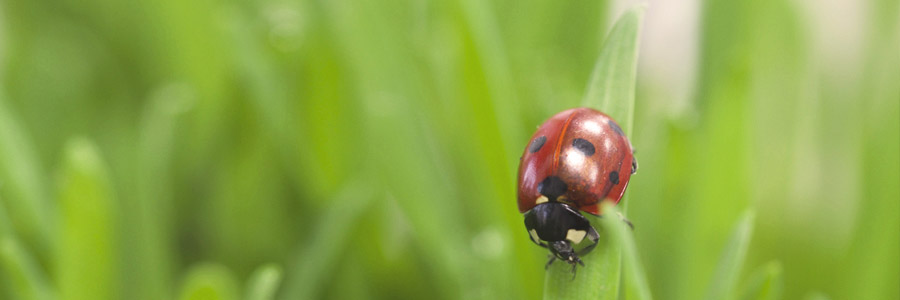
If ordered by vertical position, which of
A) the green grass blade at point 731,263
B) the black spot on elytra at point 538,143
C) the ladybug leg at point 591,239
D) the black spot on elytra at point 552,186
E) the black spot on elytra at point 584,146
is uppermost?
the black spot on elytra at point 538,143

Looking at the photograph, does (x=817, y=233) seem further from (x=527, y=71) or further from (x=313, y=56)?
(x=313, y=56)

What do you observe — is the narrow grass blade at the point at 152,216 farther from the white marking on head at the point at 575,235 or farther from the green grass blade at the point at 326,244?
the white marking on head at the point at 575,235

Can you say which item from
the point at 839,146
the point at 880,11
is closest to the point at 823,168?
the point at 839,146

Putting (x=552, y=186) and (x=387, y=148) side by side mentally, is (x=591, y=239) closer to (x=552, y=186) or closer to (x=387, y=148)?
(x=552, y=186)

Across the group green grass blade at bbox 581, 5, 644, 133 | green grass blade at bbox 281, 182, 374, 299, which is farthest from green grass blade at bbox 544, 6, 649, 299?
green grass blade at bbox 281, 182, 374, 299

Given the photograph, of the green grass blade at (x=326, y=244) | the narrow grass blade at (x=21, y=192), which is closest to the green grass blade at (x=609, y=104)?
the green grass blade at (x=326, y=244)

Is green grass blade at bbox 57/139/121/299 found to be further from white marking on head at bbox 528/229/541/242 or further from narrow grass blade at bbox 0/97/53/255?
white marking on head at bbox 528/229/541/242

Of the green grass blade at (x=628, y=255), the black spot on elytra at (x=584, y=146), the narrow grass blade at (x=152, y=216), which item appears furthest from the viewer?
the narrow grass blade at (x=152, y=216)

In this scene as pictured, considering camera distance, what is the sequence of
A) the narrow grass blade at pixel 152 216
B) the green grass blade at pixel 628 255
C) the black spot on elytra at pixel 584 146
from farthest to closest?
the narrow grass blade at pixel 152 216, the black spot on elytra at pixel 584 146, the green grass blade at pixel 628 255
